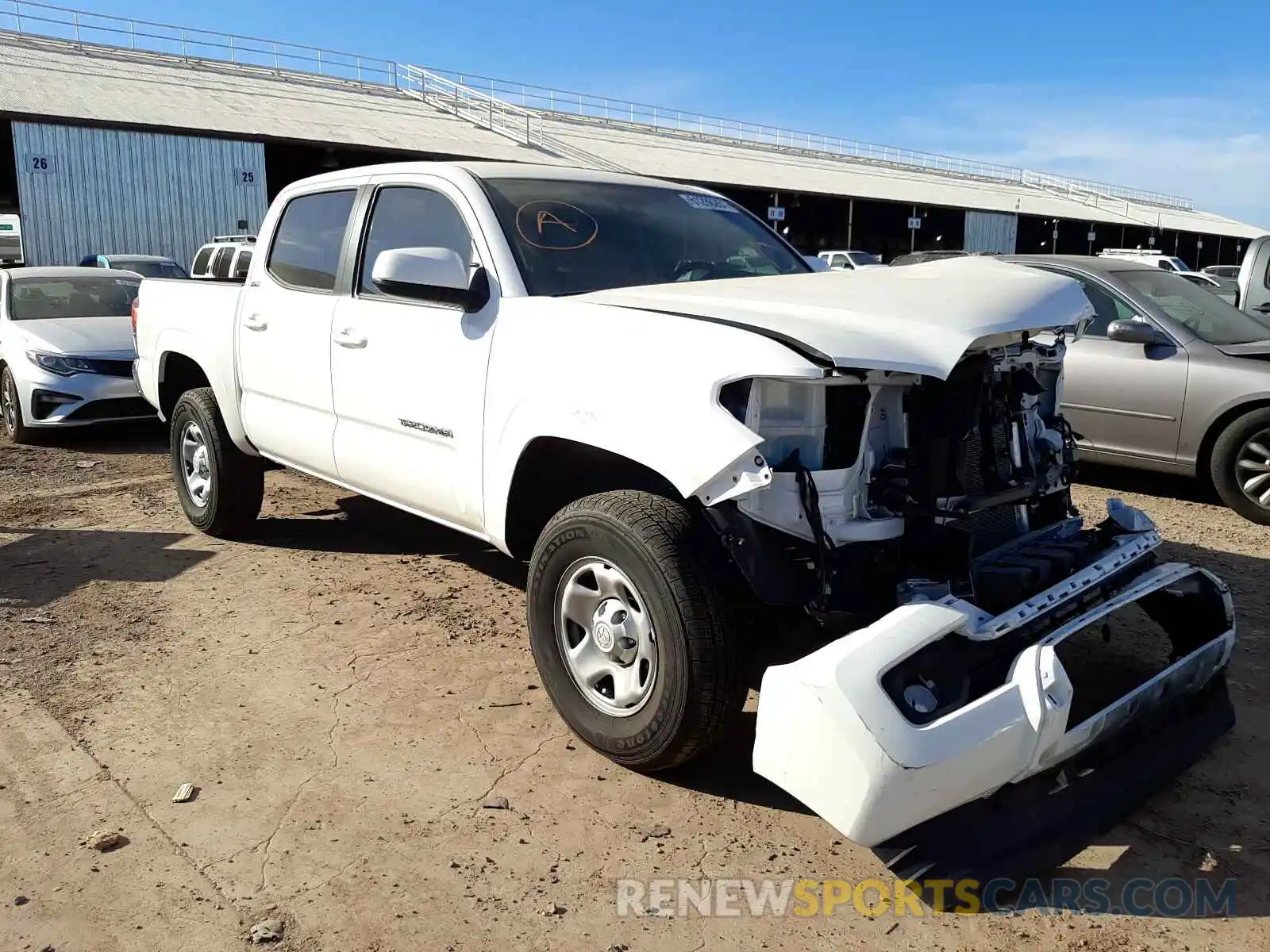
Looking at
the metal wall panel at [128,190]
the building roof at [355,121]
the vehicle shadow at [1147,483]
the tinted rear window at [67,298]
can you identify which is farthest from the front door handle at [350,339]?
the building roof at [355,121]

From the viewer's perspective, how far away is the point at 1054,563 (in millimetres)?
3268

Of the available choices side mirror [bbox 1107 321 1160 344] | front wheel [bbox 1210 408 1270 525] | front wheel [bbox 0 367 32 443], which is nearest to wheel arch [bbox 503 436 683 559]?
side mirror [bbox 1107 321 1160 344]

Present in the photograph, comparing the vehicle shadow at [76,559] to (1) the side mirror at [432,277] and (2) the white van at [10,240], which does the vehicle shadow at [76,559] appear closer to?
(1) the side mirror at [432,277]

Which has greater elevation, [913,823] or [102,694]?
[913,823]

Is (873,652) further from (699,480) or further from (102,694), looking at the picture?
(102,694)

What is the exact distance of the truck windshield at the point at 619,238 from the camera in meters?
3.96

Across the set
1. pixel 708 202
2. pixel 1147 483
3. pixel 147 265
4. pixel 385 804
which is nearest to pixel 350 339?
pixel 708 202

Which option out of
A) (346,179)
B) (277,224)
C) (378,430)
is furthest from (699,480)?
(277,224)

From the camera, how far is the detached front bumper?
2.51 meters

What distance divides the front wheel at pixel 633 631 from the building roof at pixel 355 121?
23.9 meters

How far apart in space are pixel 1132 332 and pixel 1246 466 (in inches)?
42.7

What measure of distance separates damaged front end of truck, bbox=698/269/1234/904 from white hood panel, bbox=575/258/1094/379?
5 cm

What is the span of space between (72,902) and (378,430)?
2.16 metres

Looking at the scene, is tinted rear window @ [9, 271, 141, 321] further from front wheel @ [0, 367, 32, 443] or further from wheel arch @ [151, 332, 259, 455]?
wheel arch @ [151, 332, 259, 455]
